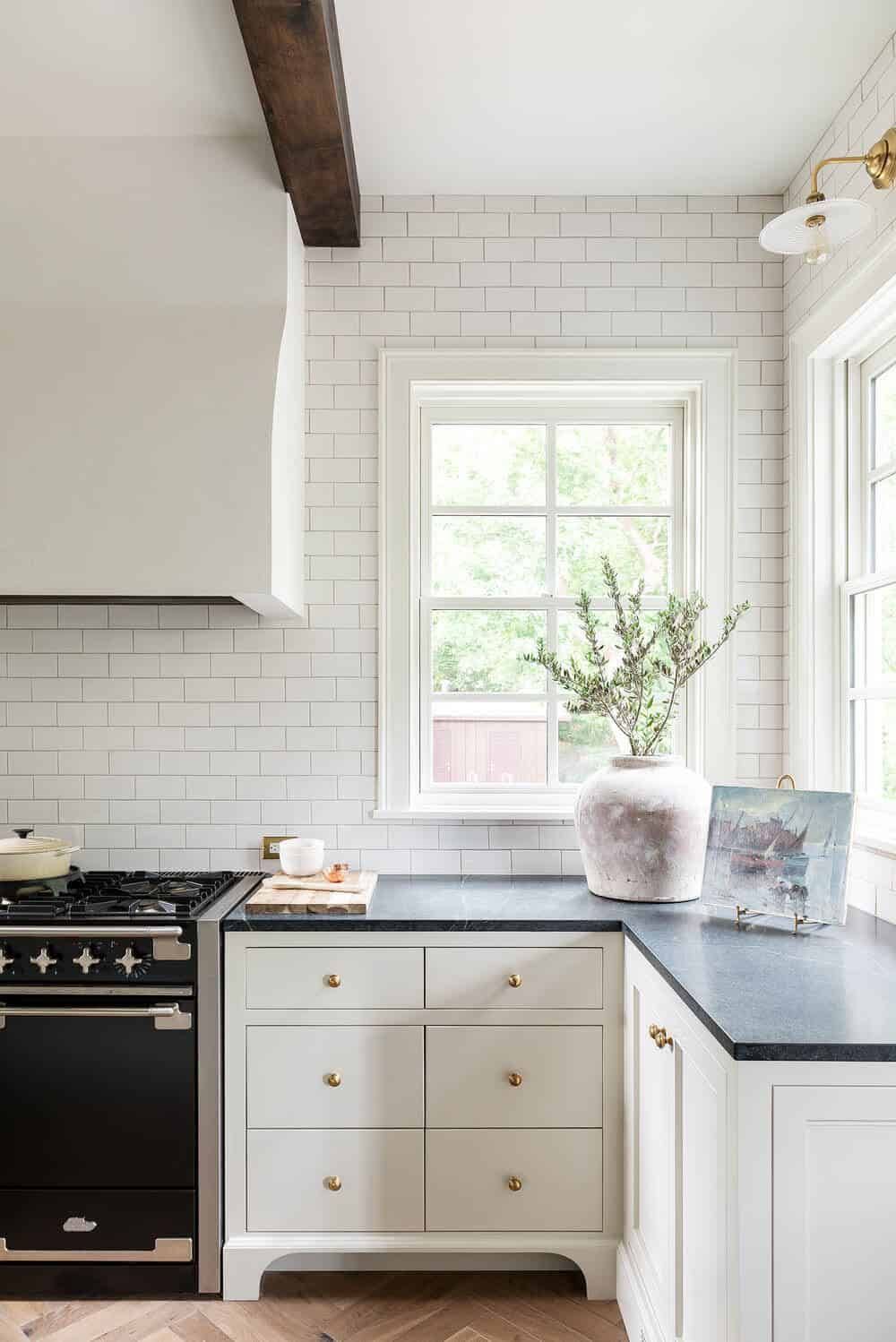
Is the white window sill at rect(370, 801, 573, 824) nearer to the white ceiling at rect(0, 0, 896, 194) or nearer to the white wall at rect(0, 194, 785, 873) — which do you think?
the white wall at rect(0, 194, 785, 873)

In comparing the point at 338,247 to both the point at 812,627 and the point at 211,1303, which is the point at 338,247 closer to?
the point at 812,627

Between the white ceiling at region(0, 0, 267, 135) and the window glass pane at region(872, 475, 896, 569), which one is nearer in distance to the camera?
the white ceiling at region(0, 0, 267, 135)

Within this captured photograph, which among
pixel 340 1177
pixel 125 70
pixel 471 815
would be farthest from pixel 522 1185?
pixel 125 70

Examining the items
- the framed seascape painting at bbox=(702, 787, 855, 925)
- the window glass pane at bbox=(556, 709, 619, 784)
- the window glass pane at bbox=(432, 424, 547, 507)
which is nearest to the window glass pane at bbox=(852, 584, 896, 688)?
the framed seascape painting at bbox=(702, 787, 855, 925)

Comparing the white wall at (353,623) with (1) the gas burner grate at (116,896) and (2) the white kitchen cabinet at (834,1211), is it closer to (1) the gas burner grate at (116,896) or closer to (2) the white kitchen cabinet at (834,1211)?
(1) the gas burner grate at (116,896)

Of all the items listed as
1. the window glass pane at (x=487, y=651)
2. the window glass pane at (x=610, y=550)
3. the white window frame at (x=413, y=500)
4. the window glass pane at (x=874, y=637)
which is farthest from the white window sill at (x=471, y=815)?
the window glass pane at (x=874, y=637)

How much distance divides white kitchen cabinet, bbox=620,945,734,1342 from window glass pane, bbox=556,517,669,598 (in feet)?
4.03

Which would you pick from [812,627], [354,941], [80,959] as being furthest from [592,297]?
[80,959]

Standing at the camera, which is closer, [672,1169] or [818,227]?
[672,1169]

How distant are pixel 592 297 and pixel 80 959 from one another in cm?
233

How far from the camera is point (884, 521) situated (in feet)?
8.05

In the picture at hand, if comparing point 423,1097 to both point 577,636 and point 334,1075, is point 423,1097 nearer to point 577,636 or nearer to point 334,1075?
point 334,1075

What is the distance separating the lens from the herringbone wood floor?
2.05 meters

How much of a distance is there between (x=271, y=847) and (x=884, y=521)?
6.39ft
